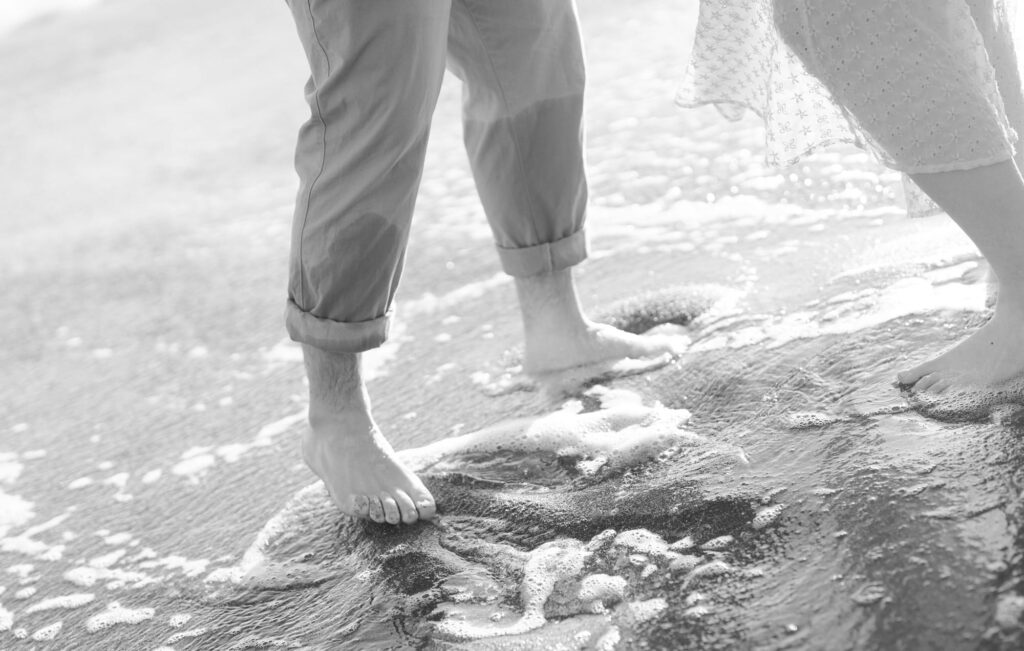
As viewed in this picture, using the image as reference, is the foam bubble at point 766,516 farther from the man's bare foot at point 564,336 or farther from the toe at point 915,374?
the man's bare foot at point 564,336

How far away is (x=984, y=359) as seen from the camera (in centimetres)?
190

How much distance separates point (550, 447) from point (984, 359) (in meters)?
0.75

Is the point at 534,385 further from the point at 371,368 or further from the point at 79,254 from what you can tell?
the point at 79,254

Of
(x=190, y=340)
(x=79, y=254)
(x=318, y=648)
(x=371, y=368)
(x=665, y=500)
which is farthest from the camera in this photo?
(x=79, y=254)

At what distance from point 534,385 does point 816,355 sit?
1.91ft

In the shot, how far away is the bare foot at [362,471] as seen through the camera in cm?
201

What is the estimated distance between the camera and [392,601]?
175 cm

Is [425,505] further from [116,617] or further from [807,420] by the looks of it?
[807,420]

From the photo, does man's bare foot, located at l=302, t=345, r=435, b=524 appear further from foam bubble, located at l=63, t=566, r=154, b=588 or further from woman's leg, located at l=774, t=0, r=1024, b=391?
woman's leg, located at l=774, t=0, r=1024, b=391

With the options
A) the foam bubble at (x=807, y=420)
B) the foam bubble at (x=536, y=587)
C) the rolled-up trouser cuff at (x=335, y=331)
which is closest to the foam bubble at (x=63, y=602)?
the rolled-up trouser cuff at (x=335, y=331)

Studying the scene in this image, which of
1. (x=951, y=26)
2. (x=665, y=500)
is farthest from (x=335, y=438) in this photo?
(x=951, y=26)

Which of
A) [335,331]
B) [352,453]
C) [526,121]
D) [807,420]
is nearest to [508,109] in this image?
[526,121]

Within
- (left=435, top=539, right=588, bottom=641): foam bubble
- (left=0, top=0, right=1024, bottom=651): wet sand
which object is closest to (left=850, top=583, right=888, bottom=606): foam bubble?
(left=0, top=0, right=1024, bottom=651): wet sand

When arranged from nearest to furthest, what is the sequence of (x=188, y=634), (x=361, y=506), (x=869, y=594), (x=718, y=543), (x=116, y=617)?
1. (x=869, y=594)
2. (x=718, y=543)
3. (x=188, y=634)
4. (x=116, y=617)
5. (x=361, y=506)
